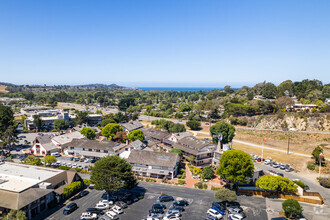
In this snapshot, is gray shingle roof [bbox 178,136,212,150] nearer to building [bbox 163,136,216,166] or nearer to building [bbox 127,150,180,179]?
building [bbox 163,136,216,166]

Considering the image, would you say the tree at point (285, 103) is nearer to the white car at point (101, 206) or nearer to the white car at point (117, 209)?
the white car at point (117, 209)

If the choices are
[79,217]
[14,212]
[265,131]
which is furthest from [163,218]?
[265,131]

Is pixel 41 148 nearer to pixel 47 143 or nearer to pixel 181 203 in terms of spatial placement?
pixel 47 143

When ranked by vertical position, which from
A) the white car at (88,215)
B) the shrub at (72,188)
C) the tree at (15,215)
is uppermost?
the tree at (15,215)

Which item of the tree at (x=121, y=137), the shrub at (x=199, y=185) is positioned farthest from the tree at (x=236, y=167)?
the tree at (x=121, y=137)

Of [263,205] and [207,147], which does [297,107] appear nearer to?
[207,147]

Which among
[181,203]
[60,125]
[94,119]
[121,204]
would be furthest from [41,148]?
[181,203]
